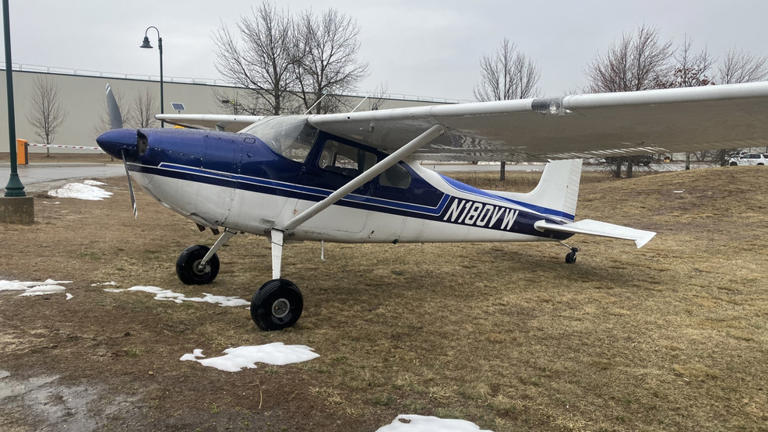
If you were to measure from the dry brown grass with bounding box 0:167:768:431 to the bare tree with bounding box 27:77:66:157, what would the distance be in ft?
170

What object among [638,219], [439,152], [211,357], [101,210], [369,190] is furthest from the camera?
[638,219]

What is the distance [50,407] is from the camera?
286cm

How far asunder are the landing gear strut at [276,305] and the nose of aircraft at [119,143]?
175 centimetres

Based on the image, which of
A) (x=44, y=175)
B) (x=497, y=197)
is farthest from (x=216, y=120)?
(x=44, y=175)

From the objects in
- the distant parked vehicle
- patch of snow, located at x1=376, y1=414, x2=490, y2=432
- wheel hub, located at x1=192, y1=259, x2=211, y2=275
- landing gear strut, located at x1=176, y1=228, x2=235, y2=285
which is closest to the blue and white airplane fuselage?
landing gear strut, located at x1=176, y1=228, x2=235, y2=285

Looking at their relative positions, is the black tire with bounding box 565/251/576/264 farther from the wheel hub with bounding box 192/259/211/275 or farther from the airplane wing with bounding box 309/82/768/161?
the wheel hub with bounding box 192/259/211/275

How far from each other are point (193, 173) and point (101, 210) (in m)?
10.0

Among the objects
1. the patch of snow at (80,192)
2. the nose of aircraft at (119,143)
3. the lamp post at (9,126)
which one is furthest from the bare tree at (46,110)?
the nose of aircraft at (119,143)

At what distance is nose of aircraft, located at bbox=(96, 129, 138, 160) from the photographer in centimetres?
425

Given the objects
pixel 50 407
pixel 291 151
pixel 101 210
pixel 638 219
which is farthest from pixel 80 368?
pixel 638 219

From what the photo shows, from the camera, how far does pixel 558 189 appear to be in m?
7.90

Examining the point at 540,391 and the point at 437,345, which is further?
the point at 437,345

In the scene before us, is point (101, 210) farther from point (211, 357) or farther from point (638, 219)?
point (638, 219)

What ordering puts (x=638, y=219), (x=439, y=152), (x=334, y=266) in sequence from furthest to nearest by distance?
(x=638, y=219)
(x=334, y=266)
(x=439, y=152)
